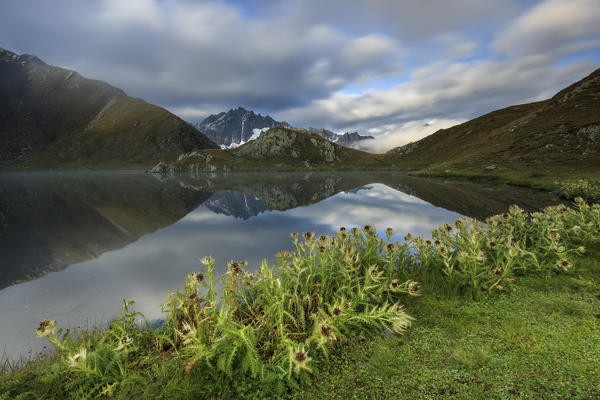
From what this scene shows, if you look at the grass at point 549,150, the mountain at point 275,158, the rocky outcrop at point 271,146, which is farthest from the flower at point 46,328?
the rocky outcrop at point 271,146

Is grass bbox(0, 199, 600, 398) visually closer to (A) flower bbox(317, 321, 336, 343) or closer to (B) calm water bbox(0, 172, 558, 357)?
(A) flower bbox(317, 321, 336, 343)

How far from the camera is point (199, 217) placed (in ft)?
68.0

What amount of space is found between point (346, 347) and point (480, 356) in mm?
2039

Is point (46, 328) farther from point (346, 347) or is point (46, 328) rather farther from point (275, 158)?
point (275, 158)

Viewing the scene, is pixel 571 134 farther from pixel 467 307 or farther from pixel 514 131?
pixel 467 307

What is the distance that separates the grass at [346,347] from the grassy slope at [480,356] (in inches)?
0.7

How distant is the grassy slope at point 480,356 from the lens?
3.32 metres

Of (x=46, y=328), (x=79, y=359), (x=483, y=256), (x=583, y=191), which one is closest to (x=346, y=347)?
(x=483, y=256)

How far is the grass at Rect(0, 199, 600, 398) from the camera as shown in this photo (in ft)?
10.9

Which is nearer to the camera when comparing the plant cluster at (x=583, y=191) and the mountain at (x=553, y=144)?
the plant cluster at (x=583, y=191)

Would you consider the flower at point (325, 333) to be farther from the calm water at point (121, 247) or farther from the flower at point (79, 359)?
the calm water at point (121, 247)

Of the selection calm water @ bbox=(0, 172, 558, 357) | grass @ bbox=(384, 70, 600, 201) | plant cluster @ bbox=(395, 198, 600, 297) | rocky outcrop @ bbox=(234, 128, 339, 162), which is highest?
rocky outcrop @ bbox=(234, 128, 339, 162)

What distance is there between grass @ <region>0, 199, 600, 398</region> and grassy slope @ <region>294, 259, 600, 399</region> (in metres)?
0.02

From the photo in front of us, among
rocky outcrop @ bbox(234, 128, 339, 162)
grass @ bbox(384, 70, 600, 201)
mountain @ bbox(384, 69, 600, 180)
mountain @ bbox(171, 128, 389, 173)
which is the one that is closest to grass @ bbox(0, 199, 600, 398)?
grass @ bbox(384, 70, 600, 201)
